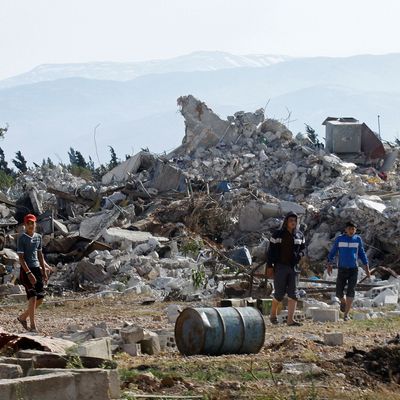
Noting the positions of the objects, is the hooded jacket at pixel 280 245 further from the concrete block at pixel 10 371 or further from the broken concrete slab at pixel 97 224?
the broken concrete slab at pixel 97 224

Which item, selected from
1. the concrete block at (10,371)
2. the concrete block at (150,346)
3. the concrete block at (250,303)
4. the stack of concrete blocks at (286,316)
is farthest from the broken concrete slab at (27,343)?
the concrete block at (250,303)

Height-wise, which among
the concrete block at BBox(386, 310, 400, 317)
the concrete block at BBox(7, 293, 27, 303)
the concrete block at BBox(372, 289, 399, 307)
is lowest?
the concrete block at BBox(7, 293, 27, 303)

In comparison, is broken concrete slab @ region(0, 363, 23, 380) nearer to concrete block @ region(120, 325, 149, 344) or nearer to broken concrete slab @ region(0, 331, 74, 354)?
broken concrete slab @ region(0, 331, 74, 354)

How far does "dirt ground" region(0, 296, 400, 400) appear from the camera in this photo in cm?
894

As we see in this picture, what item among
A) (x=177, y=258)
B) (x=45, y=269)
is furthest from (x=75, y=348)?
(x=177, y=258)

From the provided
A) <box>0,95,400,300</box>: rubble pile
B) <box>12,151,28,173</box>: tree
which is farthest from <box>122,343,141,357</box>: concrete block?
<box>12,151,28,173</box>: tree

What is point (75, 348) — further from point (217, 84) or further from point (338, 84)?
point (217, 84)

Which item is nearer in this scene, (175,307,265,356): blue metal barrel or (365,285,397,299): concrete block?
(175,307,265,356): blue metal barrel

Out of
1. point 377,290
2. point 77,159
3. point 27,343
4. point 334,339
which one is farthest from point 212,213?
point 77,159

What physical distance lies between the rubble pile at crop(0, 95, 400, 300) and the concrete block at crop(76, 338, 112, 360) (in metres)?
8.40

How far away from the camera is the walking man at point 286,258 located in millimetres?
14188

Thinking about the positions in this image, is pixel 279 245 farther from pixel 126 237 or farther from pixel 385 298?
pixel 126 237

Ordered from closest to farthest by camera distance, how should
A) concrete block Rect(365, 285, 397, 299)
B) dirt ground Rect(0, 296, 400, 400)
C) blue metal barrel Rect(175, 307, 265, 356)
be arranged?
dirt ground Rect(0, 296, 400, 400), blue metal barrel Rect(175, 307, 265, 356), concrete block Rect(365, 285, 397, 299)

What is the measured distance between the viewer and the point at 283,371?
394 inches
